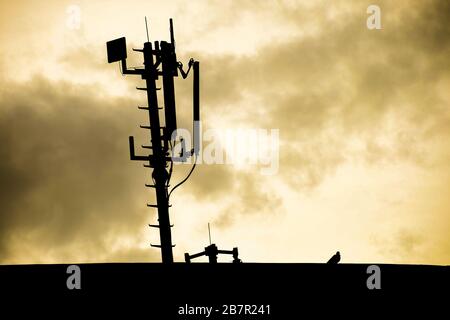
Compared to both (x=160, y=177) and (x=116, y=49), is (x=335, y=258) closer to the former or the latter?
(x=160, y=177)

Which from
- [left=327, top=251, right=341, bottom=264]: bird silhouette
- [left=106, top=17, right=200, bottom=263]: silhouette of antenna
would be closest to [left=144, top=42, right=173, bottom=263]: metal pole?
[left=106, top=17, right=200, bottom=263]: silhouette of antenna

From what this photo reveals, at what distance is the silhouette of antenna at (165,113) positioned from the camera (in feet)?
69.7

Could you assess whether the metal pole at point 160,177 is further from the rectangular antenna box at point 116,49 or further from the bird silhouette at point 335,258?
the bird silhouette at point 335,258

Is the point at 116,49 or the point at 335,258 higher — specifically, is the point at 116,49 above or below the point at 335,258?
above

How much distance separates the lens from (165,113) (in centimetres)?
2130

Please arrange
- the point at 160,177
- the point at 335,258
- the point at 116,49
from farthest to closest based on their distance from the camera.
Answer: the point at 116,49, the point at 160,177, the point at 335,258

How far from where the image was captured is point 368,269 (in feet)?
46.2

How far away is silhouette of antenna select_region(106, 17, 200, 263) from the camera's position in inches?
837

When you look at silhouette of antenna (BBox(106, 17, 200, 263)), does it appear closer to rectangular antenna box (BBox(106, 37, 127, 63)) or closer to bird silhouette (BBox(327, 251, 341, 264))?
rectangular antenna box (BBox(106, 37, 127, 63))

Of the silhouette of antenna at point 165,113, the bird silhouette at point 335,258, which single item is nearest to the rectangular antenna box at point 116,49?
the silhouette of antenna at point 165,113

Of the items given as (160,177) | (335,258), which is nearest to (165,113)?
(160,177)
